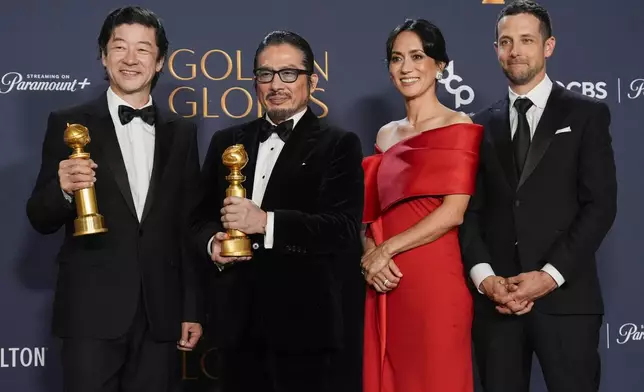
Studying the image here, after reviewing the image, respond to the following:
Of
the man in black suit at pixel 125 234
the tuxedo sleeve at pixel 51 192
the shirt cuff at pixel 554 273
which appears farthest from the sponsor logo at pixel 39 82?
the shirt cuff at pixel 554 273

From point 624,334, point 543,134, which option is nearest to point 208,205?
point 543,134

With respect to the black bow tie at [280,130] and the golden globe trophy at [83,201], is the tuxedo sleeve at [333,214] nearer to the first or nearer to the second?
the black bow tie at [280,130]

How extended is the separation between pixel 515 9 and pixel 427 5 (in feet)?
3.52

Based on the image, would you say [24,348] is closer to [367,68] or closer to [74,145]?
[74,145]

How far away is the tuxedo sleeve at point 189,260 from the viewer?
290 cm

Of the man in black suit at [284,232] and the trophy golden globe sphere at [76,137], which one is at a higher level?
the trophy golden globe sphere at [76,137]

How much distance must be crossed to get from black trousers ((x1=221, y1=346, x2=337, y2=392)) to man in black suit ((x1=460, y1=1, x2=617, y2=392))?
592 millimetres

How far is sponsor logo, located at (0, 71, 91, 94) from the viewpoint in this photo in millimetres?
3952

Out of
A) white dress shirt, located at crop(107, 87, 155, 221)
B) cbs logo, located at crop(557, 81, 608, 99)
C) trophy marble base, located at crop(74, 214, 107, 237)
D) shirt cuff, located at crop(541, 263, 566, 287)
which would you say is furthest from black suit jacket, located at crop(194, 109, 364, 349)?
cbs logo, located at crop(557, 81, 608, 99)

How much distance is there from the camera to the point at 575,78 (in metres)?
4.16

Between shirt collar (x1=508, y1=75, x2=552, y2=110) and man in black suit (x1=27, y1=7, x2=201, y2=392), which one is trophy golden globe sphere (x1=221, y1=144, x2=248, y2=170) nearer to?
man in black suit (x1=27, y1=7, x2=201, y2=392)

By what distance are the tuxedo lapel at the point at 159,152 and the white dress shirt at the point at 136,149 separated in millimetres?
25

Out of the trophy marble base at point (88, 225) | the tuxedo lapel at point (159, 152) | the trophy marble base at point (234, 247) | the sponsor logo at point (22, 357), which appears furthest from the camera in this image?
the sponsor logo at point (22, 357)

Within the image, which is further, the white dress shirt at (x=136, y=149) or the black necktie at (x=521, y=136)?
the black necktie at (x=521, y=136)
